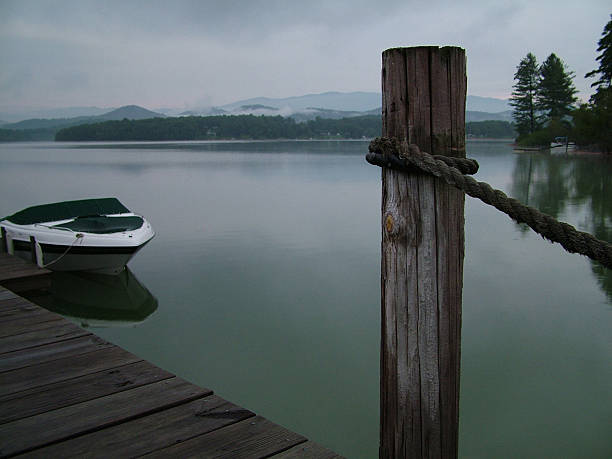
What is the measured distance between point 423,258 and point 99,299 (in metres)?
7.27

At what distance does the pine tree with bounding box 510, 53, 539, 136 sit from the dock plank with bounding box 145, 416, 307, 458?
2956 inches

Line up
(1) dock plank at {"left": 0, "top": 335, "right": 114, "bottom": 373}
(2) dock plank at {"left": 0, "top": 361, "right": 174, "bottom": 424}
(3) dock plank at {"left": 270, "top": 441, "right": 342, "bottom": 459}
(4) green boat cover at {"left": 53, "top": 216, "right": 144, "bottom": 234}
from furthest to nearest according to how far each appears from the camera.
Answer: (4) green boat cover at {"left": 53, "top": 216, "right": 144, "bottom": 234}, (1) dock plank at {"left": 0, "top": 335, "right": 114, "bottom": 373}, (2) dock plank at {"left": 0, "top": 361, "right": 174, "bottom": 424}, (3) dock plank at {"left": 270, "top": 441, "right": 342, "bottom": 459}

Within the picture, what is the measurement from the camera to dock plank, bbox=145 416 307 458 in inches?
79.4

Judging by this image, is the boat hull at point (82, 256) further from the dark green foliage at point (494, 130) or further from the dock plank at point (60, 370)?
the dark green foliage at point (494, 130)

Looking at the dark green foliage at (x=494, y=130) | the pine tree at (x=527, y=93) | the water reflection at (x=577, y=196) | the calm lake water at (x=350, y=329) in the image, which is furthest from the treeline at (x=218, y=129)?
the calm lake water at (x=350, y=329)

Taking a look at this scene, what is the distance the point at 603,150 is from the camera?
4172 centimetres

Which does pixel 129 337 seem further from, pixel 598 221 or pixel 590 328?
pixel 598 221

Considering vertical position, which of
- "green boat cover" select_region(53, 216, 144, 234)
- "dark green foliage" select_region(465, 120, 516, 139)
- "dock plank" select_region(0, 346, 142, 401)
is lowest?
"dock plank" select_region(0, 346, 142, 401)

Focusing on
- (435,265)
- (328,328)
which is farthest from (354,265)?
(435,265)

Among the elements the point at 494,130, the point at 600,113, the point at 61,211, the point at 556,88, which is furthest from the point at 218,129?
the point at 61,211

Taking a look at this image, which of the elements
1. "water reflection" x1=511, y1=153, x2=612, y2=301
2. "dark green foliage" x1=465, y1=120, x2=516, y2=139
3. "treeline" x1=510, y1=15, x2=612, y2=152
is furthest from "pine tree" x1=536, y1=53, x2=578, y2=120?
"dark green foliage" x1=465, y1=120, x2=516, y2=139

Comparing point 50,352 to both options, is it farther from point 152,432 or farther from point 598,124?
point 598,124

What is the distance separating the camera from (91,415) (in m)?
2.34

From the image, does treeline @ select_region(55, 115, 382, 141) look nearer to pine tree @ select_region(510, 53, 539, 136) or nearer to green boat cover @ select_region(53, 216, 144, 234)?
pine tree @ select_region(510, 53, 539, 136)
